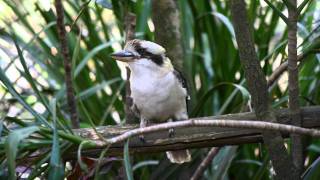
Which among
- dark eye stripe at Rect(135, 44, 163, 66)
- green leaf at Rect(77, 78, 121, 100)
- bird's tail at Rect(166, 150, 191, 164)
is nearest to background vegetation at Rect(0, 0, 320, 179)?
green leaf at Rect(77, 78, 121, 100)

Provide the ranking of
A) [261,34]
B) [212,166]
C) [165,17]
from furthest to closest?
[261,34] < [212,166] < [165,17]

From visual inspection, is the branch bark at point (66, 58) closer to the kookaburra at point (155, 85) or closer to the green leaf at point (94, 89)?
the kookaburra at point (155, 85)

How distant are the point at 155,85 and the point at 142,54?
0.11 m

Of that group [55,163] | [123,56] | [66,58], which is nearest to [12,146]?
[55,163]

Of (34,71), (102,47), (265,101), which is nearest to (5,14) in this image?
(34,71)

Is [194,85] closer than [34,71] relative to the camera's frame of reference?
Yes

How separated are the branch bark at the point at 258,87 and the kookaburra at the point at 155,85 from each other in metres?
0.54

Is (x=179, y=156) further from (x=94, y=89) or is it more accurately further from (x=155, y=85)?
(x=94, y=89)

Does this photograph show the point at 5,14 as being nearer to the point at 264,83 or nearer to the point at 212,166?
the point at 212,166

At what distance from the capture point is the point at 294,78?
1.40 meters

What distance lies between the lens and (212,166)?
2285 mm

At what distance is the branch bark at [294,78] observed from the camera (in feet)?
4.37

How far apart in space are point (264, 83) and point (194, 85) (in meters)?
1.17

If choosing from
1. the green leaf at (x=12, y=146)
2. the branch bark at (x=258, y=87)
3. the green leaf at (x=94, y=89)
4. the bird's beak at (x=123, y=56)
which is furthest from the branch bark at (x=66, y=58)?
the green leaf at (x=12, y=146)
